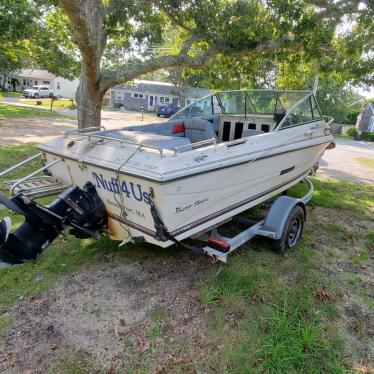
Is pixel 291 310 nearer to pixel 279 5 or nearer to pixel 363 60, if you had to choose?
pixel 279 5

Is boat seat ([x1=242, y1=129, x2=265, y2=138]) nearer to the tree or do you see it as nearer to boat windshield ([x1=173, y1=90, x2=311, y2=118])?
boat windshield ([x1=173, y1=90, x2=311, y2=118])

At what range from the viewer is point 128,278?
376cm

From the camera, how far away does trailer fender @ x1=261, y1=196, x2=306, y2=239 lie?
162 inches

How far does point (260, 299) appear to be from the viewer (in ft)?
11.1

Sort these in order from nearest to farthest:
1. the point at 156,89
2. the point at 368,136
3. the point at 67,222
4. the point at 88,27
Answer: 1. the point at 67,222
2. the point at 88,27
3. the point at 368,136
4. the point at 156,89

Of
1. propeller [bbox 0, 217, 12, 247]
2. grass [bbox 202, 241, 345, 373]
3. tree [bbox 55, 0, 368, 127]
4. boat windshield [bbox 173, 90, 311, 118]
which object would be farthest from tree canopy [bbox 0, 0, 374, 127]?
grass [bbox 202, 241, 345, 373]

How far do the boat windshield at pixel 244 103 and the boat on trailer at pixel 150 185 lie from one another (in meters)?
0.69

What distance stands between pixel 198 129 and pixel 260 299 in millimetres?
2649

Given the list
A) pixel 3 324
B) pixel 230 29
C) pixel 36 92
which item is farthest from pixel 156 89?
pixel 3 324

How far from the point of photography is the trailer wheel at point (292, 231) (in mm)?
4248

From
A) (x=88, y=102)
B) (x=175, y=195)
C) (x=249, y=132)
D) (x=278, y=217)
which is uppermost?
(x=88, y=102)

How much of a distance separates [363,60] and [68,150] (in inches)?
301

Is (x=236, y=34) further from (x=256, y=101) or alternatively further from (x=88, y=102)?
(x=88, y=102)

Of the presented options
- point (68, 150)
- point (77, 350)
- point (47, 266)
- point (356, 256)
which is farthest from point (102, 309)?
point (356, 256)
